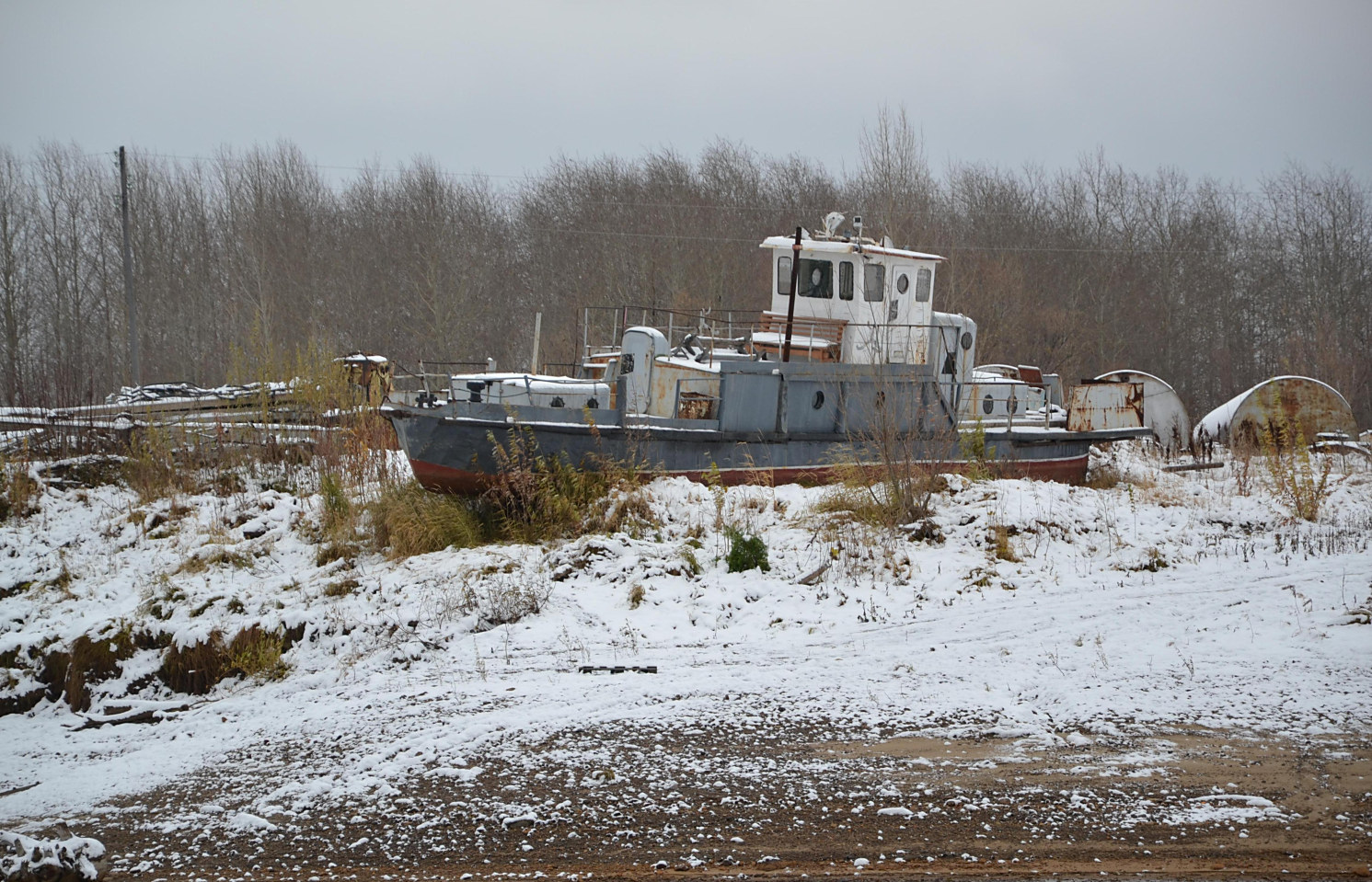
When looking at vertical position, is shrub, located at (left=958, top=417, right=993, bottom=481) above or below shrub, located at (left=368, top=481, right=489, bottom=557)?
above

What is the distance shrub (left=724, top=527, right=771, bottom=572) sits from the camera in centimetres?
917

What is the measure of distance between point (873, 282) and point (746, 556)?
24.1ft

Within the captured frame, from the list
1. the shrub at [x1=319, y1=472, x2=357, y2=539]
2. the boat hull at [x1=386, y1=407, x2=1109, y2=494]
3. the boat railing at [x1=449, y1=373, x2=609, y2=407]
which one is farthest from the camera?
the boat railing at [x1=449, y1=373, x2=609, y2=407]

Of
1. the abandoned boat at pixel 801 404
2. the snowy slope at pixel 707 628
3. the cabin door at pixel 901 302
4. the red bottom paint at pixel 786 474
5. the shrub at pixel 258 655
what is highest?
the cabin door at pixel 901 302

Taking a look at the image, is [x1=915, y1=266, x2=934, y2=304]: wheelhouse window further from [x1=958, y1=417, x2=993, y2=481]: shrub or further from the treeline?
the treeline

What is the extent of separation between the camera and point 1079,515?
10016 mm

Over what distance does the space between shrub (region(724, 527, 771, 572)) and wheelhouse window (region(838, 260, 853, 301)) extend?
6757 millimetres

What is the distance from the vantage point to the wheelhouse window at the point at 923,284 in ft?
51.6

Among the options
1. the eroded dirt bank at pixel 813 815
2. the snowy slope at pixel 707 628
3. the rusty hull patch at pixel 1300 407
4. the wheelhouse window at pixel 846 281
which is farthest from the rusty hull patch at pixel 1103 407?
the eroded dirt bank at pixel 813 815

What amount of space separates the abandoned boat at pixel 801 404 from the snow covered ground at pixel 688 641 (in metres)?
1.26

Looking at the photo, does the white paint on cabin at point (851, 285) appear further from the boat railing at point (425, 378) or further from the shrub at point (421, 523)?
the shrub at point (421, 523)

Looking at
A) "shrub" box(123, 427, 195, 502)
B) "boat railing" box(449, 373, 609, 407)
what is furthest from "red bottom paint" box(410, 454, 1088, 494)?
"shrub" box(123, 427, 195, 502)

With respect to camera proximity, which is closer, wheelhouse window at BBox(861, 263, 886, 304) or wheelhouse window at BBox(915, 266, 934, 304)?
wheelhouse window at BBox(861, 263, 886, 304)

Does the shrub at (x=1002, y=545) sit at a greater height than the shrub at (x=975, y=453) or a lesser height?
lesser
